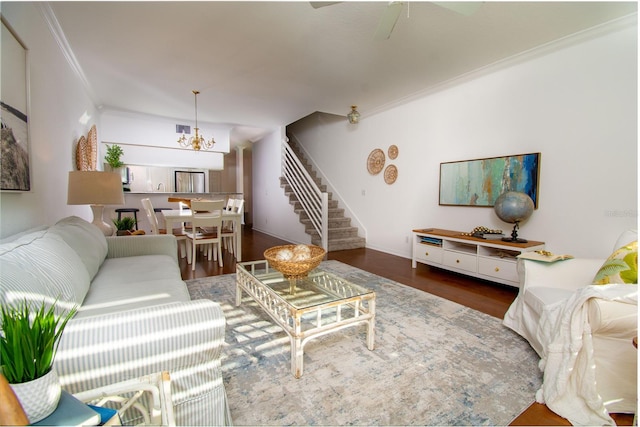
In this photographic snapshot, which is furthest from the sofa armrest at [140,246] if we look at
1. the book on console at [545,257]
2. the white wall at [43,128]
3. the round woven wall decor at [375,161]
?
the round woven wall decor at [375,161]

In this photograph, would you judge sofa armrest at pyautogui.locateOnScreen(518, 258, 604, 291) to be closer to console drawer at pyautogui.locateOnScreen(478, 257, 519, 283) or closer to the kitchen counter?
console drawer at pyautogui.locateOnScreen(478, 257, 519, 283)

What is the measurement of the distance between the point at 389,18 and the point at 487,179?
96.5 inches

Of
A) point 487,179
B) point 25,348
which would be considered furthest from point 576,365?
point 487,179

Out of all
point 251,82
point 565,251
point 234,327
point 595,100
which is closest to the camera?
point 234,327

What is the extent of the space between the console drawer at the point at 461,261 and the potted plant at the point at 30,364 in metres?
3.61

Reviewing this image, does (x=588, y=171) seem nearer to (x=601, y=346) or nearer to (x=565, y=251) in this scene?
(x=565, y=251)

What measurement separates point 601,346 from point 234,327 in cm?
220

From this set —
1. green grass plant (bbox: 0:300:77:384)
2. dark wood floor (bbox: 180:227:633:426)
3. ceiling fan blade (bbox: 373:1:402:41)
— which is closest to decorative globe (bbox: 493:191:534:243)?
dark wood floor (bbox: 180:227:633:426)

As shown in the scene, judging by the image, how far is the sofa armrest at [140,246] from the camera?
102 inches

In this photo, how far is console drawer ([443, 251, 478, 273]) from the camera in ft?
10.9

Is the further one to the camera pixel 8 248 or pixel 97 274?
pixel 97 274

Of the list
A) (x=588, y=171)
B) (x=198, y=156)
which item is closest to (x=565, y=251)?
(x=588, y=171)

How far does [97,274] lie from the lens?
6.56 feet

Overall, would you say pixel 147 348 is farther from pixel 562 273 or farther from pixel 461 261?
pixel 461 261
